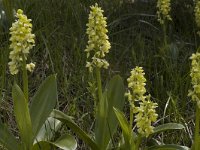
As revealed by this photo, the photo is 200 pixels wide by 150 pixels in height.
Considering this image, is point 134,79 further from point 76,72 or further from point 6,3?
point 6,3

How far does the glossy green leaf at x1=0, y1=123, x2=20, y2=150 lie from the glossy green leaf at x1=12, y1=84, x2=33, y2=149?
6.6 inches

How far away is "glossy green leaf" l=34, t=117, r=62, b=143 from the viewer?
8.89ft

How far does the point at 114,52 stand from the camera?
14.5 ft

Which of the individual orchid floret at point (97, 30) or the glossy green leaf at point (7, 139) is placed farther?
the glossy green leaf at point (7, 139)

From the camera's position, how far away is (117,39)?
15.3 feet

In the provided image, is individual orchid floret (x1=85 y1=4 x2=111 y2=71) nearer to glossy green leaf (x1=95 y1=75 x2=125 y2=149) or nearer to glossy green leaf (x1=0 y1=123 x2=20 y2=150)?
glossy green leaf (x1=95 y1=75 x2=125 y2=149)

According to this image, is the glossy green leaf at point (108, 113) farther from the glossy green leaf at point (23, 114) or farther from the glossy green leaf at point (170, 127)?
the glossy green leaf at point (23, 114)

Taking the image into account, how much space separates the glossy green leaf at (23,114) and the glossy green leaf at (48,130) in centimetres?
22

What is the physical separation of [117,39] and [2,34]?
111 cm

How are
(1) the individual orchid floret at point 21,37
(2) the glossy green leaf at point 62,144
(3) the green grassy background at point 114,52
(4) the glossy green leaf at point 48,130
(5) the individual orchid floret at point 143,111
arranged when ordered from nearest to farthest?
(5) the individual orchid floret at point 143,111
(1) the individual orchid floret at point 21,37
(2) the glossy green leaf at point 62,144
(4) the glossy green leaf at point 48,130
(3) the green grassy background at point 114,52

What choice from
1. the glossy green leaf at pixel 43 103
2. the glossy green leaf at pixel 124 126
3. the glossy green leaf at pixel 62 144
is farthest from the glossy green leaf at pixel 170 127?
the glossy green leaf at pixel 43 103

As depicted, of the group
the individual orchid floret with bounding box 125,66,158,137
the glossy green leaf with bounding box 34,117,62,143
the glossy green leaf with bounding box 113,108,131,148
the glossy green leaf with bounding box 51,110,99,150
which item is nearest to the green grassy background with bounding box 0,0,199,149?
the glossy green leaf with bounding box 34,117,62,143

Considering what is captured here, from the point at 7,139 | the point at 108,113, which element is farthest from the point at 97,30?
the point at 7,139

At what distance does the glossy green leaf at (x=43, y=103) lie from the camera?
8.46 ft
